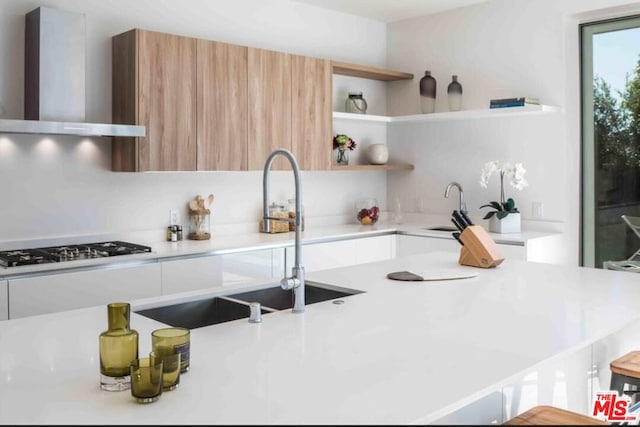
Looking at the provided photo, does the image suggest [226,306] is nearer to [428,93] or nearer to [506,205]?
[506,205]

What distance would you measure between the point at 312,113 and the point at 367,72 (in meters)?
0.82

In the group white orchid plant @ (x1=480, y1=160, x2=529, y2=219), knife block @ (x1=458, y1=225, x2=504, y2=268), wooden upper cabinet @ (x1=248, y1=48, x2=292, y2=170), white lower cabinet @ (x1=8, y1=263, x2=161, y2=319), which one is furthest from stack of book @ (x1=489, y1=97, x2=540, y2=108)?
white lower cabinet @ (x1=8, y1=263, x2=161, y2=319)

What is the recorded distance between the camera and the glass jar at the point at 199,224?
4.40 m

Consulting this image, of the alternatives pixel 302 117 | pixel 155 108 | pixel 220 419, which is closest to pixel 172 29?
pixel 155 108

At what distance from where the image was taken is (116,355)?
1408 mm

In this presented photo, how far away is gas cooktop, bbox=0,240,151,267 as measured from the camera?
10.7 feet

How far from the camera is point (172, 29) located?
4.36m

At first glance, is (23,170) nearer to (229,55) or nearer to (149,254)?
(149,254)

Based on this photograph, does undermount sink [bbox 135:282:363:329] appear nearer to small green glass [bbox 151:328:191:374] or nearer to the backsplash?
small green glass [bbox 151:328:191:374]

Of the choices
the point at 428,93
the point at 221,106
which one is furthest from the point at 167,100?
the point at 428,93

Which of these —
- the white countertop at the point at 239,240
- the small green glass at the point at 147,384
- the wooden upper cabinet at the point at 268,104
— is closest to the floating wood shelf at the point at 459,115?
the wooden upper cabinet at the point at 268,104

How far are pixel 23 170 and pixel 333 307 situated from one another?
245cm

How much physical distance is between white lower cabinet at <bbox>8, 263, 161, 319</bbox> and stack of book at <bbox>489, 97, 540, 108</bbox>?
274 cm

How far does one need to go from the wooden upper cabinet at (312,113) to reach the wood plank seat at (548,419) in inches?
121
